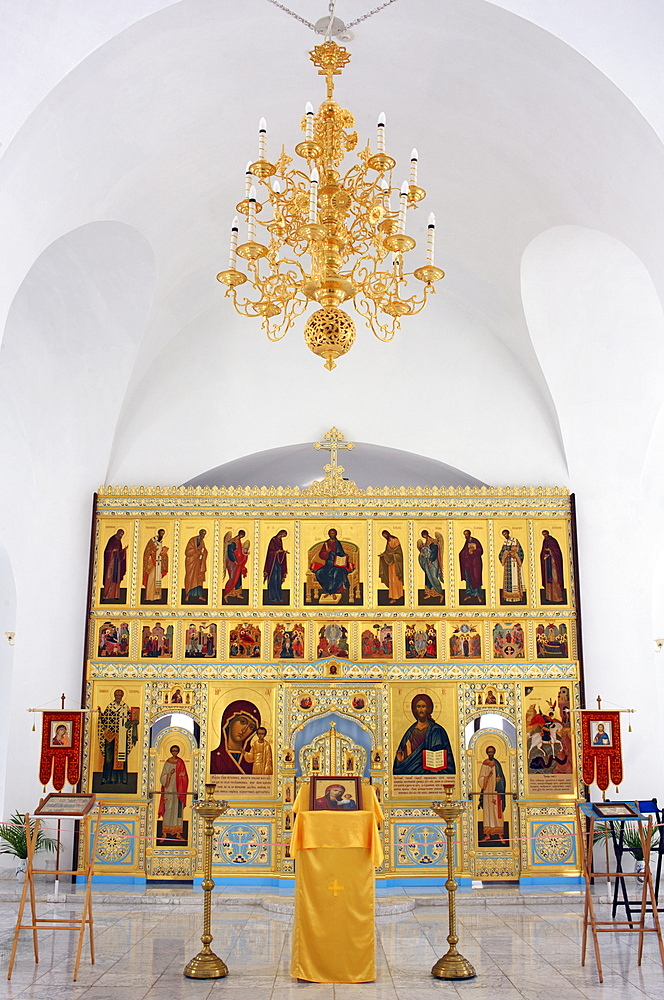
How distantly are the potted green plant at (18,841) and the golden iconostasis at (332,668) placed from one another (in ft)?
2.46

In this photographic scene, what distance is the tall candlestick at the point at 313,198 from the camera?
6414 millimetres

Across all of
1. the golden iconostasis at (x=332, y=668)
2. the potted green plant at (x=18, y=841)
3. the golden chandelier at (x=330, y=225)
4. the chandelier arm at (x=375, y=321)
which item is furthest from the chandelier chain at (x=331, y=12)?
the potted green plant at (x=18, y=841)

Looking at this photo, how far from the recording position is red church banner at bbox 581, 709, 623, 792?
11469 millimetres

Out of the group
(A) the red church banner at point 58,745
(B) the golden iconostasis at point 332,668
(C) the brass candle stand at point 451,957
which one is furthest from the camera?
(B) the golden iconostasis at point 332,668

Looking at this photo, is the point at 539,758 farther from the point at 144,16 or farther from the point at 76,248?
the point at 144,16

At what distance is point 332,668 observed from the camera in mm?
12352

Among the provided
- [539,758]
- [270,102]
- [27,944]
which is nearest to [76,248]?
[270,102]

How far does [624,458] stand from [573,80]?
629cm

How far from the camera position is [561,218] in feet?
32.7

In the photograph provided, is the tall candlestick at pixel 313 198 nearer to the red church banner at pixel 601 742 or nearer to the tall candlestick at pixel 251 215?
the tall candlestick at pixel 251 215

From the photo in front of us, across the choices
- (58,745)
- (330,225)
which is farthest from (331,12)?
(58,745)

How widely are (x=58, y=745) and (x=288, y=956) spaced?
4.48 meters

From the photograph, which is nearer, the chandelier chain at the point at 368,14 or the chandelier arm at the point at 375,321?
the chandelier arm at the point at 375,321

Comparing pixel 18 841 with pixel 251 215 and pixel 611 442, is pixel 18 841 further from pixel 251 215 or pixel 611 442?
pixel 611 442
